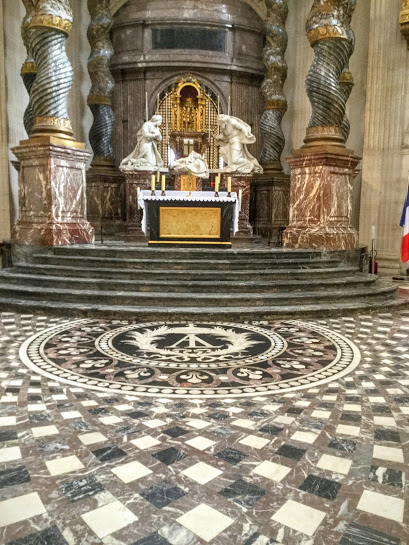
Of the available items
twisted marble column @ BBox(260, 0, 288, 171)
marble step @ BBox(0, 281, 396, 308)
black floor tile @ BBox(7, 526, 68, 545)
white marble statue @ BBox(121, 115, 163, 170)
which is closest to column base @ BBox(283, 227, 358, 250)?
marble step @ BBox(0, 281, 396, 308)

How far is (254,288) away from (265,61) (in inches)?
300

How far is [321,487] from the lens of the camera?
1.80m

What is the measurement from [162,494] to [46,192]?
5.63 metres

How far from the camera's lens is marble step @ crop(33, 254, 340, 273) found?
586cm

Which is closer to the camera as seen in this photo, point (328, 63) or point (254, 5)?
point (328, 63)

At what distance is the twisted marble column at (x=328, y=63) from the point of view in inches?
268

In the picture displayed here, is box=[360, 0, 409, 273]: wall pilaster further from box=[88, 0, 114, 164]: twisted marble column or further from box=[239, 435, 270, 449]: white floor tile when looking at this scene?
box=[239, 435, 270, 449]: white floor tile

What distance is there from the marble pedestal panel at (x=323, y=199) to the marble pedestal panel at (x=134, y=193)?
3.33 m

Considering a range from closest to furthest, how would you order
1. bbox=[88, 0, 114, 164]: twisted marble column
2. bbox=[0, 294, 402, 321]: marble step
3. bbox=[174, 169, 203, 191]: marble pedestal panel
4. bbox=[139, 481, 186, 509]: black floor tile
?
bbox=[139, 481, 186, 509]: black floor tile < bbox=[0, 294, 402, 321]: marble step < bbox=[174, 169, 203, 191]: marble pedestal panel < bbox=[88, 0, 114, 164]: twisted marble column

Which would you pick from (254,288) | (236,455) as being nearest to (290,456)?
(236,455)

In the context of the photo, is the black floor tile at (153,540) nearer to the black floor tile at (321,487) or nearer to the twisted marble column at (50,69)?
the black floor tile at (321,487)

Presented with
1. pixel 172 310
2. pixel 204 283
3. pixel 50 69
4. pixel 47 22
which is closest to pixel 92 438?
pixel 172 310

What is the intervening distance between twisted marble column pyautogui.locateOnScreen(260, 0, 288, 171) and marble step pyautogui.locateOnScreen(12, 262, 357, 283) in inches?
215

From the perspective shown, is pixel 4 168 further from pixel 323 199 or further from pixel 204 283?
pixel 323 199
